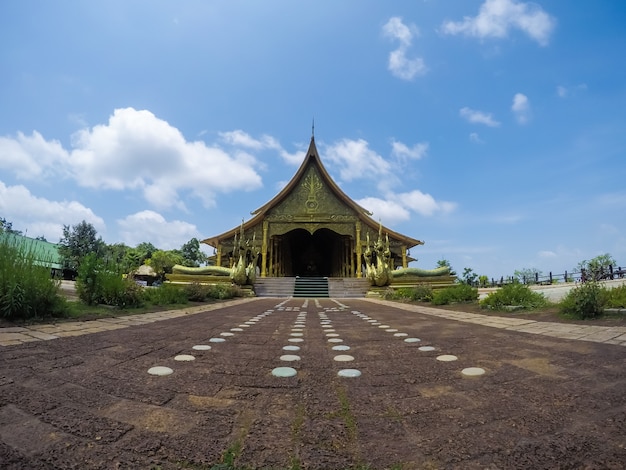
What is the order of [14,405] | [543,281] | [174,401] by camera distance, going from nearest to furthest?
[14,405]
[174,401]
[543,281]

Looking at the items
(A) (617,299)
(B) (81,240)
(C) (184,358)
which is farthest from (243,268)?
(B) (81,240)

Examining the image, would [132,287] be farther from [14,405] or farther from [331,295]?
[331,295]

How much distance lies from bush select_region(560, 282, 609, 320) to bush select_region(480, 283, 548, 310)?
145 centimetres

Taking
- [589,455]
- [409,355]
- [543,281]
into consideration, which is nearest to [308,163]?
[409,355]

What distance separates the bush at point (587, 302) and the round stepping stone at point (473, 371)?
4105 mm

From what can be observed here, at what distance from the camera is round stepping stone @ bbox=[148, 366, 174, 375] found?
2031mm

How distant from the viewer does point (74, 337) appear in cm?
327

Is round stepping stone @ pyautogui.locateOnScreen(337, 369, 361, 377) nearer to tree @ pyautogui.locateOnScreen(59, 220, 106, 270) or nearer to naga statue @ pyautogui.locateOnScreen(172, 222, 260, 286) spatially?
naga statue @ pyautogui.locateOnScreen(172, 222, 260, 286)

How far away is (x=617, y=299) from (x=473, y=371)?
489 cm

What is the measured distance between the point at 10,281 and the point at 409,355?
500 centimetres

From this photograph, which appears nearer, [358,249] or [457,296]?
[457,296]

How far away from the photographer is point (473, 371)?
2150 mm

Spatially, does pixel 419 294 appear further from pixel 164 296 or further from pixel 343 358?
pixel 343 358

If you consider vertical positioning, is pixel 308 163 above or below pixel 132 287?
above
